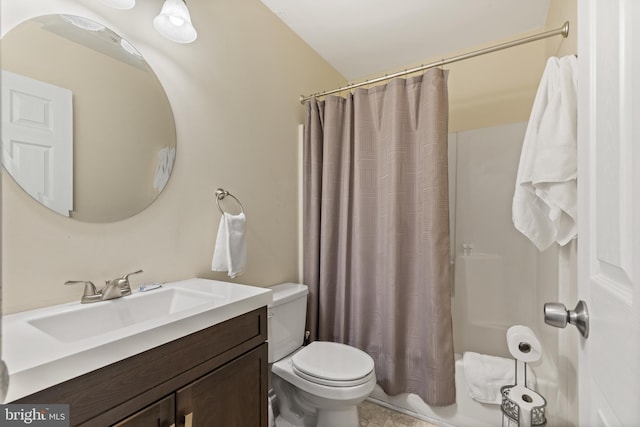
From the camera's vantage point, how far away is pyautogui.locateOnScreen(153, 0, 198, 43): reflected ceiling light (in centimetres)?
119

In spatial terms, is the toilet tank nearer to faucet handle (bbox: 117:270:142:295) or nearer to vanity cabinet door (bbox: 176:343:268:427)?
vanity cabinet door (bbox: 176:343:268:427)

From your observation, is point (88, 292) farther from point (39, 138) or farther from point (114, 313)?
point (39, 138)

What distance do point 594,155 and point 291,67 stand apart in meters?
1.85

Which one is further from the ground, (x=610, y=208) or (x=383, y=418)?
(x=610, y=208)

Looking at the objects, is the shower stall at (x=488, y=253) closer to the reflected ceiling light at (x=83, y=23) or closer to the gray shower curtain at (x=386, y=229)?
the gray shower curtain at (x=386, y=229)

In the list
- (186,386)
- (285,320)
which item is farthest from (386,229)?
(186,386)

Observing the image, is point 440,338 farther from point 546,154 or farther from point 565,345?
point 546,154

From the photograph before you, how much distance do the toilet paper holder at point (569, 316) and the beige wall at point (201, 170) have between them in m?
1.30

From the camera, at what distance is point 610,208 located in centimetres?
52

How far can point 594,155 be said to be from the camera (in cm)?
59

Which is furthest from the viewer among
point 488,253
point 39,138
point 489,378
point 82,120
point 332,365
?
point 488,253

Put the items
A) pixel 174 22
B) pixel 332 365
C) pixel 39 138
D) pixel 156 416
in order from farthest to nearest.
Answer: pixel 332 365 < pixel 174 22 < pixel 39 138 < pixel 156 416

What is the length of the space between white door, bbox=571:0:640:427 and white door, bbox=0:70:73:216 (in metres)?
1.41

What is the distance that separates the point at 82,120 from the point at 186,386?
946mm
